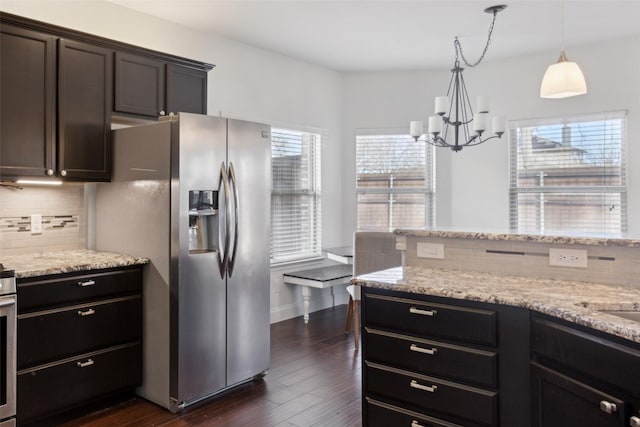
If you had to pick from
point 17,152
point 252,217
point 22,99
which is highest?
point 22,99

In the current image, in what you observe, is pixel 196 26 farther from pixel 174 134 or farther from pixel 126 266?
pixel 126 266

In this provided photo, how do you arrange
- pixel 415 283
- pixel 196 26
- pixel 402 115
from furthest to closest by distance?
1. pixel 402 115
2. pixel 196 26
3. pixel 415 283

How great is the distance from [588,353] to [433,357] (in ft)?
2.11

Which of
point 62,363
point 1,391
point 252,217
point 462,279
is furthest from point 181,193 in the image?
point 462,279

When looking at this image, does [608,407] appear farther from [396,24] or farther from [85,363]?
[396,24]

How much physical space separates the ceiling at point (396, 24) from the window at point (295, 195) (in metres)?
0.91

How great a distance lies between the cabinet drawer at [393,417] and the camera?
80.5 inches

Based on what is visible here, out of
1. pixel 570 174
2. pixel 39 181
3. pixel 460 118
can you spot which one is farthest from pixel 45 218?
pixel 570 174

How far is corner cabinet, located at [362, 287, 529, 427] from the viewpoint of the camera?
6.12ft

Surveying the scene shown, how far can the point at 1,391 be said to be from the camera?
242 centimetres

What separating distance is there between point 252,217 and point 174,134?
77 centimetres

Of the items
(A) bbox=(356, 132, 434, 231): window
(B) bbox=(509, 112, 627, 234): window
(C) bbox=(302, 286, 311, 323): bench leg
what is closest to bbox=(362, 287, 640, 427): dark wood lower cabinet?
(C) bbox=(302, 286, 311, 323): bench leg

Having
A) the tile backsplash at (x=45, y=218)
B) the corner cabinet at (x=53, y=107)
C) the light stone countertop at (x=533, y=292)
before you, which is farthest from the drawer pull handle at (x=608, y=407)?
the tile backsplash at (x=45, y=218)

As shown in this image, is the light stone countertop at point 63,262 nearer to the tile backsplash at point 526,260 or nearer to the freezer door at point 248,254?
the freezer door at point 248,254
